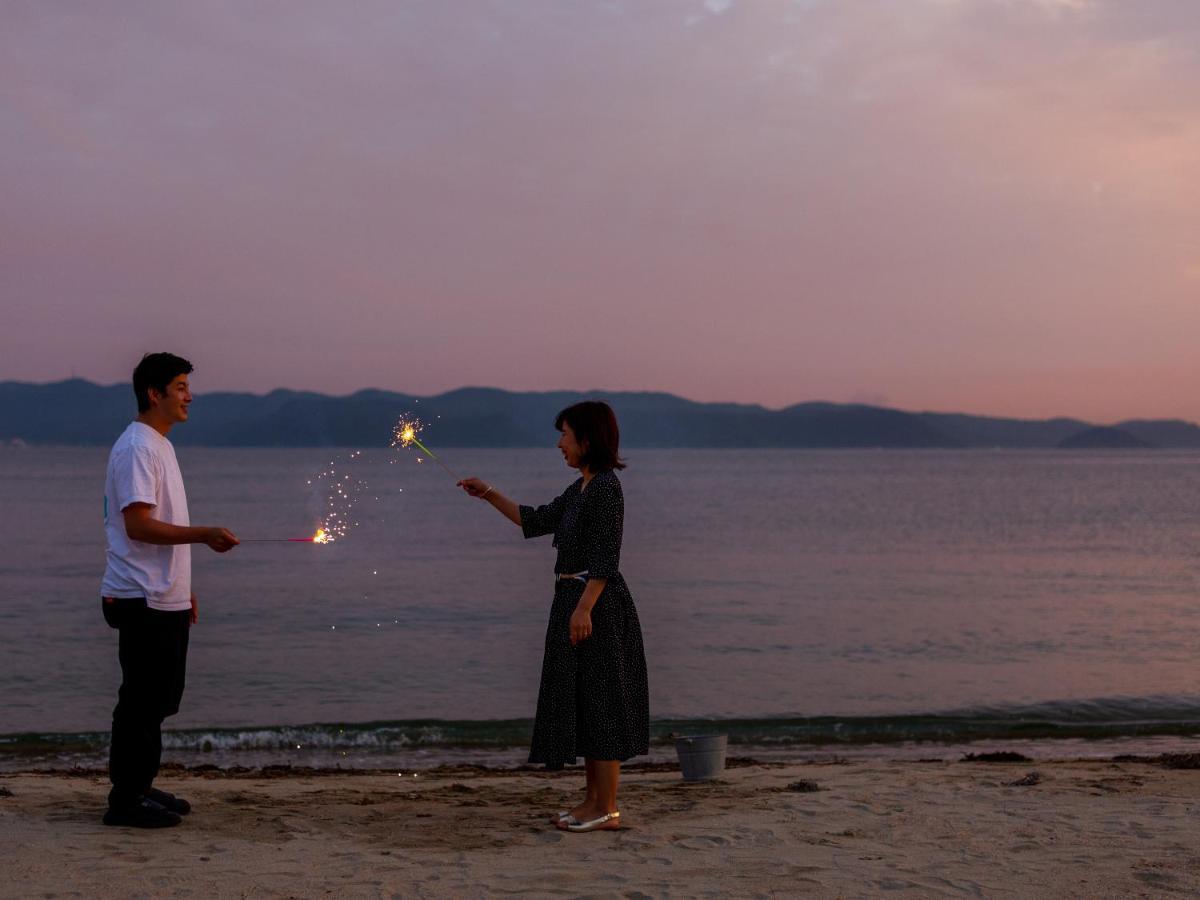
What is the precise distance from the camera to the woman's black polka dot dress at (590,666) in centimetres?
562

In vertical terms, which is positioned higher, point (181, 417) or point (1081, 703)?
point (181, 417)

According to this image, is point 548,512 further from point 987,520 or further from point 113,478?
point 987,520

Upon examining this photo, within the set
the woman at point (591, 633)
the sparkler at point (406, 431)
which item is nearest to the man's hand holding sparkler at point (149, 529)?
the sparkler at point (406, 431)

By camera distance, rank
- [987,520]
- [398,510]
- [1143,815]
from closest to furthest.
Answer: [1143,815]
[987,520]
[398,510]

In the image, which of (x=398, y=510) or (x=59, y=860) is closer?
(x=59, y=860)

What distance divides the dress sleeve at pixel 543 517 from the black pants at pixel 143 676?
163 centimetres

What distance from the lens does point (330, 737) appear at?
11.4 m

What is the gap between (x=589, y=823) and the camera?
5.82 meters

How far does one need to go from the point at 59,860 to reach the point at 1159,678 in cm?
1299

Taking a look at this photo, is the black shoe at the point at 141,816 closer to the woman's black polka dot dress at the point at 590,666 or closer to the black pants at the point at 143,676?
the black pants at the point at 143,676

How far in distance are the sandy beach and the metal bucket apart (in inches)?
6.8

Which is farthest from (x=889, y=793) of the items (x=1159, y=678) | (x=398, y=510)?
(x=398, y=510)

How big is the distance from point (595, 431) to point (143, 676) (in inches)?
91.3

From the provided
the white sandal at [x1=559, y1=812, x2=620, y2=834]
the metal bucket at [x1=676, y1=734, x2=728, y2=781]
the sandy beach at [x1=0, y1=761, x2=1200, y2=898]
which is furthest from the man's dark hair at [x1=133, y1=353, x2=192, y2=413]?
the metal bucket at [x1=676, y1=734, x2=728, y2=781]
